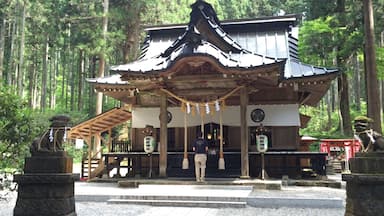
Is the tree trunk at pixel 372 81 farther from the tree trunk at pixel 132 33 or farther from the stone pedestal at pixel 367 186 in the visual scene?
the tree trunk at pixel 132 33

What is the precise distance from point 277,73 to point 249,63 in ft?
2.88

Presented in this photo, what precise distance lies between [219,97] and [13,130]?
705 cm

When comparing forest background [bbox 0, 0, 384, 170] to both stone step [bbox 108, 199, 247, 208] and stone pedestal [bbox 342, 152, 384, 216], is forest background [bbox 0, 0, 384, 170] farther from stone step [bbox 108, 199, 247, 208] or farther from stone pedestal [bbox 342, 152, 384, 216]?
stone pedestal [bbox 342, 152, 384, 216]

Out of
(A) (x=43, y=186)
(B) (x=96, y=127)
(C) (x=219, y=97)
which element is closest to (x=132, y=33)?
(B) (x=96, y=127)

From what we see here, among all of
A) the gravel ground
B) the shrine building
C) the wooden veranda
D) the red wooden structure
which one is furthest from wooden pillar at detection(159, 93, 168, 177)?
the red wooden structure

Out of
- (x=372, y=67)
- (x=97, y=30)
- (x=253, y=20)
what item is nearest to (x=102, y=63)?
(x=97, y=30)

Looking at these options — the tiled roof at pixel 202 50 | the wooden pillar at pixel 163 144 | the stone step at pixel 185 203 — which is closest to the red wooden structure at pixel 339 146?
the tiled roof at pixel 202 50

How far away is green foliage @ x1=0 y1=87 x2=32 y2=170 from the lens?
17.4 ft

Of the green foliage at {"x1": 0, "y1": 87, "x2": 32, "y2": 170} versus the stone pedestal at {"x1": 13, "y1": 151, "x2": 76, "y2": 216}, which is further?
the green foliage at {"x1": 0, "y1": 87, "x2": 32, "y2": 170}

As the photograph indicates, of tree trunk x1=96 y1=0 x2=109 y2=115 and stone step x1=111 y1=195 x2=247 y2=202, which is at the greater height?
tree trunk x1=96 y1=0 x2=109 y2=115

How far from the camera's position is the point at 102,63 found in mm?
21141

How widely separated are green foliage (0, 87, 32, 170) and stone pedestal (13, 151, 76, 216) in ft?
1.51

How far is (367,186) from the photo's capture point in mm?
4637

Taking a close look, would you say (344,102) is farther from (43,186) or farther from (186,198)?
(43,186)
